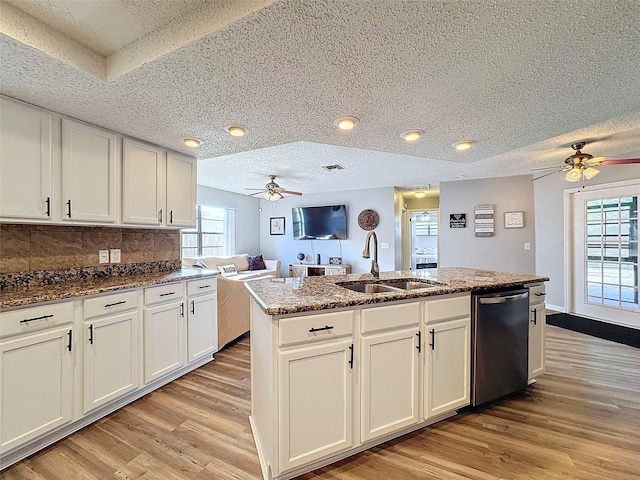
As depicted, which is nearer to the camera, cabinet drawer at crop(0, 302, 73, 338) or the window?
cabinet drawer at crop(0, 302, 73, 338)

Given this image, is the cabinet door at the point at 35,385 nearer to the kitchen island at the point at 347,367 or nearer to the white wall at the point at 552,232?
the kitchen island at the point at 347,367

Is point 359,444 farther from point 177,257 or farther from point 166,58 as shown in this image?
point 177,257

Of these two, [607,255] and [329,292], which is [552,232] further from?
[329,292]

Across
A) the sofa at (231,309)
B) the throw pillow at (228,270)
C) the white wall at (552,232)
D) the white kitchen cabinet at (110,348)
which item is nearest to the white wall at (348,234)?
the throw pillow at (228,270)

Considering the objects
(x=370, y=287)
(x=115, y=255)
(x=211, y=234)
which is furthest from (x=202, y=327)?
(x=211, y=234)

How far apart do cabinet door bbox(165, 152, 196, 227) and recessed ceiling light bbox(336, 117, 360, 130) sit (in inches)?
68.4

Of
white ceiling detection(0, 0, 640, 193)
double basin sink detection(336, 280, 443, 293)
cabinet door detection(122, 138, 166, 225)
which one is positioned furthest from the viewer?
cabinet door detection(122, 138, 166, 225)

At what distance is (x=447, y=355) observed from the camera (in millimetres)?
1924

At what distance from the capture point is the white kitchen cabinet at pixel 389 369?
5.36 feet

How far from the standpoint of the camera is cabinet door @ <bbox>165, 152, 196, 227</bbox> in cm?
283

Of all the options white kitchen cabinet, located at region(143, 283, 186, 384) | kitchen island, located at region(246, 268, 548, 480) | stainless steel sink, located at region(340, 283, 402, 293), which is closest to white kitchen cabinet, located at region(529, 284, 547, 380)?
kitchen island, located at region(246, 268, 548, 480)

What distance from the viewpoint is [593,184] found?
14.2 ft

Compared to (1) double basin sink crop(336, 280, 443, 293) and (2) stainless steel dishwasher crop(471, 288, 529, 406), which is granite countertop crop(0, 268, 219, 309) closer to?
(1) double basin sink crop(336, 280, 443, 293)

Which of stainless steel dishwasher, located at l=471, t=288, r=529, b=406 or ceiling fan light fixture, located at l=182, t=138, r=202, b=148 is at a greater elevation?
ceiling fan light fixture, located at l=182, t=138, r=202, b=148
